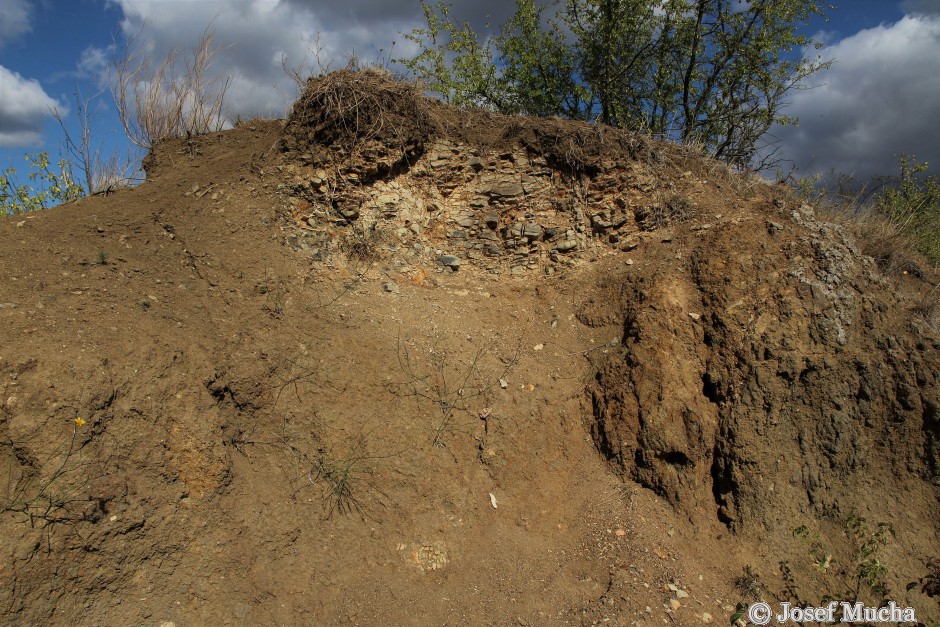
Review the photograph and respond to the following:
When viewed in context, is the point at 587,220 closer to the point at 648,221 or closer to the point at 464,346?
the point at 648,221

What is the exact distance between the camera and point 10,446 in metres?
3.31

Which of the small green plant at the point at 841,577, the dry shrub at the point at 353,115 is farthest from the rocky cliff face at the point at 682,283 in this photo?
the small green plant at the point at 841,577

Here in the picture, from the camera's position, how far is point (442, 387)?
4.94 meters

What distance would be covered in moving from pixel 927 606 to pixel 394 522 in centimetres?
455

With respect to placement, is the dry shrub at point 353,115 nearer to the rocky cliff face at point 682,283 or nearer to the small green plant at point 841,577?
the rocky cliff face at point 682,283

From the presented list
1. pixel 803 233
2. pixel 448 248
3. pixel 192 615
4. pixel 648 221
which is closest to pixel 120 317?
pixel 192 615

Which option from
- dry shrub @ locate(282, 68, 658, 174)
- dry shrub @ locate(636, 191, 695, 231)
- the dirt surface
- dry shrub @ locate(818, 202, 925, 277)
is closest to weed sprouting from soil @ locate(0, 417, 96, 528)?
the dirt surface

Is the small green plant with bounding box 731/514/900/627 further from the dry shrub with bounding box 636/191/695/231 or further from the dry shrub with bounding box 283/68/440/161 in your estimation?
the dry shrub with bounding box 283/68/440/161

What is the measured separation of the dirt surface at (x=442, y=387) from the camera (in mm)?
3598

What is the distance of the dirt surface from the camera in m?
3.60

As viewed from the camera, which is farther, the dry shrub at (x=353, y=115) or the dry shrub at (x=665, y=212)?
the dry shrub at (x=665, y=212)

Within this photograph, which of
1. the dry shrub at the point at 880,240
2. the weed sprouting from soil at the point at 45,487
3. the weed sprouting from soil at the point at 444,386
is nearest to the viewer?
the weed sprouting from soil at the point at 45,487

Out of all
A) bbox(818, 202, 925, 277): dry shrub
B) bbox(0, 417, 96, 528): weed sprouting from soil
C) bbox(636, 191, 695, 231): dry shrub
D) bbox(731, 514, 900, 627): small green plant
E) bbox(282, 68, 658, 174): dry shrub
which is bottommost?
bbox(731, 514, 900, 627): small green plant

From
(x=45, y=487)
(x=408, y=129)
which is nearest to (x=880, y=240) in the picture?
(x=408, y=129)
